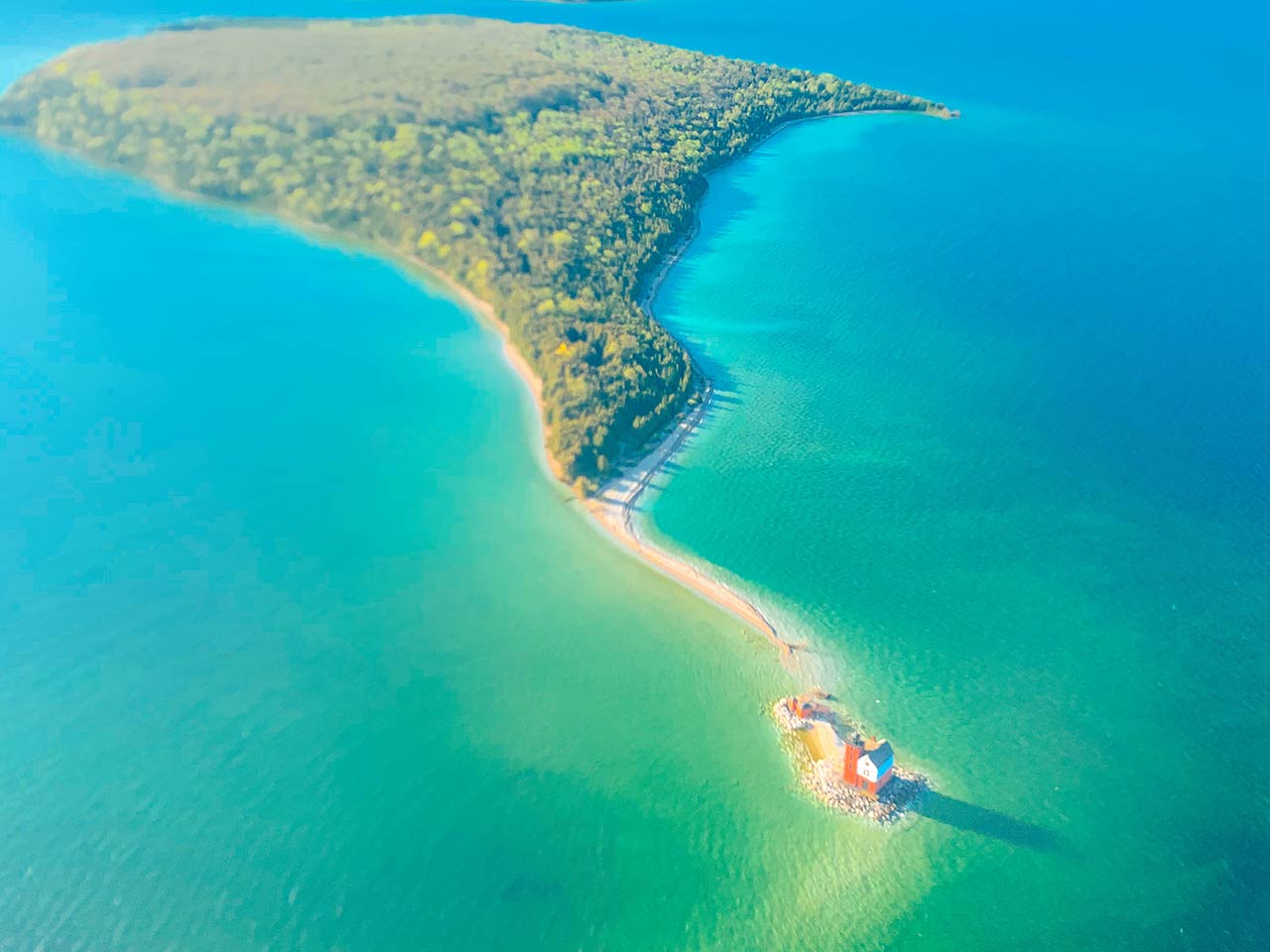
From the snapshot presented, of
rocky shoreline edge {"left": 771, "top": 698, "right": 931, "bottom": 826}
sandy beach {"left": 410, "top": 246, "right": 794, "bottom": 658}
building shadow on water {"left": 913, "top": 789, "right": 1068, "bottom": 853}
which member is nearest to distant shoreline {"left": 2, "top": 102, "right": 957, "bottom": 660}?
sandy beach {"left": 410, "top": 246, "right": 794, "bottom": 658}

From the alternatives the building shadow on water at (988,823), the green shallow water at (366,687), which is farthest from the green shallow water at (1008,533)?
the green shallow water at (366,687)

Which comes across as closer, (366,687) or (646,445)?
(366,687)

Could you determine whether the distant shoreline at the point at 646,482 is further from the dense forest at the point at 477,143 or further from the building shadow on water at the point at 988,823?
the building shadow on water at the point at 988,823

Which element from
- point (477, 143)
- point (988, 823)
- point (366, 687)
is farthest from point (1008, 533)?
point (477, 143)

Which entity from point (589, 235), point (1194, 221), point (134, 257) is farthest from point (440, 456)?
point (1194, 221)

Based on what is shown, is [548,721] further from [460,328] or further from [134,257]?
[134,257]

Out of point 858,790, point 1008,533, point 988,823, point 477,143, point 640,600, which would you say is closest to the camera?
point 988,823

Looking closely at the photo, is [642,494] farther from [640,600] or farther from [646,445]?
[640,600]
